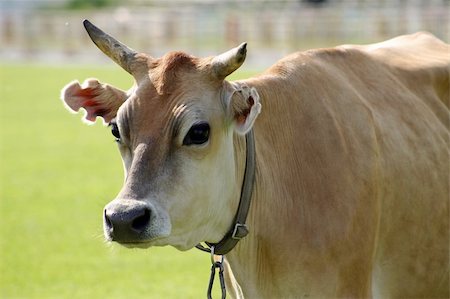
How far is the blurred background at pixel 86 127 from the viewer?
11258 mm

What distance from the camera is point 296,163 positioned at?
642cm

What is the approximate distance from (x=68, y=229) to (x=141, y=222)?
339 inches

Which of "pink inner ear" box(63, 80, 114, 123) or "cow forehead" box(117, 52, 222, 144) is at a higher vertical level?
"cow forehead" box(117, 52, 222, 144)

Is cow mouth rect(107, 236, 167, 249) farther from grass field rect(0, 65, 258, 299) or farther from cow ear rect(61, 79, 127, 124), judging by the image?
cow ear rect(61, 79, 127, 124)

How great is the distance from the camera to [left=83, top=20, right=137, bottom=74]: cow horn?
5910mm

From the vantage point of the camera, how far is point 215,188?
227 inches

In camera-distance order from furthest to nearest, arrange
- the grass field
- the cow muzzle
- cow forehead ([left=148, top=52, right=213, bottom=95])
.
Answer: the grass field, cow forehead ([left=148, top=52, right=213, bottom=95]), the cow muzzle

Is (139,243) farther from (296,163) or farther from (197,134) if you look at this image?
(296,163)

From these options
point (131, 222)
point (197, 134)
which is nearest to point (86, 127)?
point (197, 134)

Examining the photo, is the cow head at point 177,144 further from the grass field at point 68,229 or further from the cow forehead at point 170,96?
the grass field at point 68,229

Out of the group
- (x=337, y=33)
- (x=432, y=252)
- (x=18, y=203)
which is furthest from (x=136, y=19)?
(x=432, y=252)

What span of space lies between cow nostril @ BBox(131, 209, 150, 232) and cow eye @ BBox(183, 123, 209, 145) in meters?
0.49

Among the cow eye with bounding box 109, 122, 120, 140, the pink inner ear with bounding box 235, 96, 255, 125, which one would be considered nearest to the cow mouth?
the cow eye with bounding box 109, 122, 120, 140

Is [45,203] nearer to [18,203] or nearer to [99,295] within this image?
[18,203]
